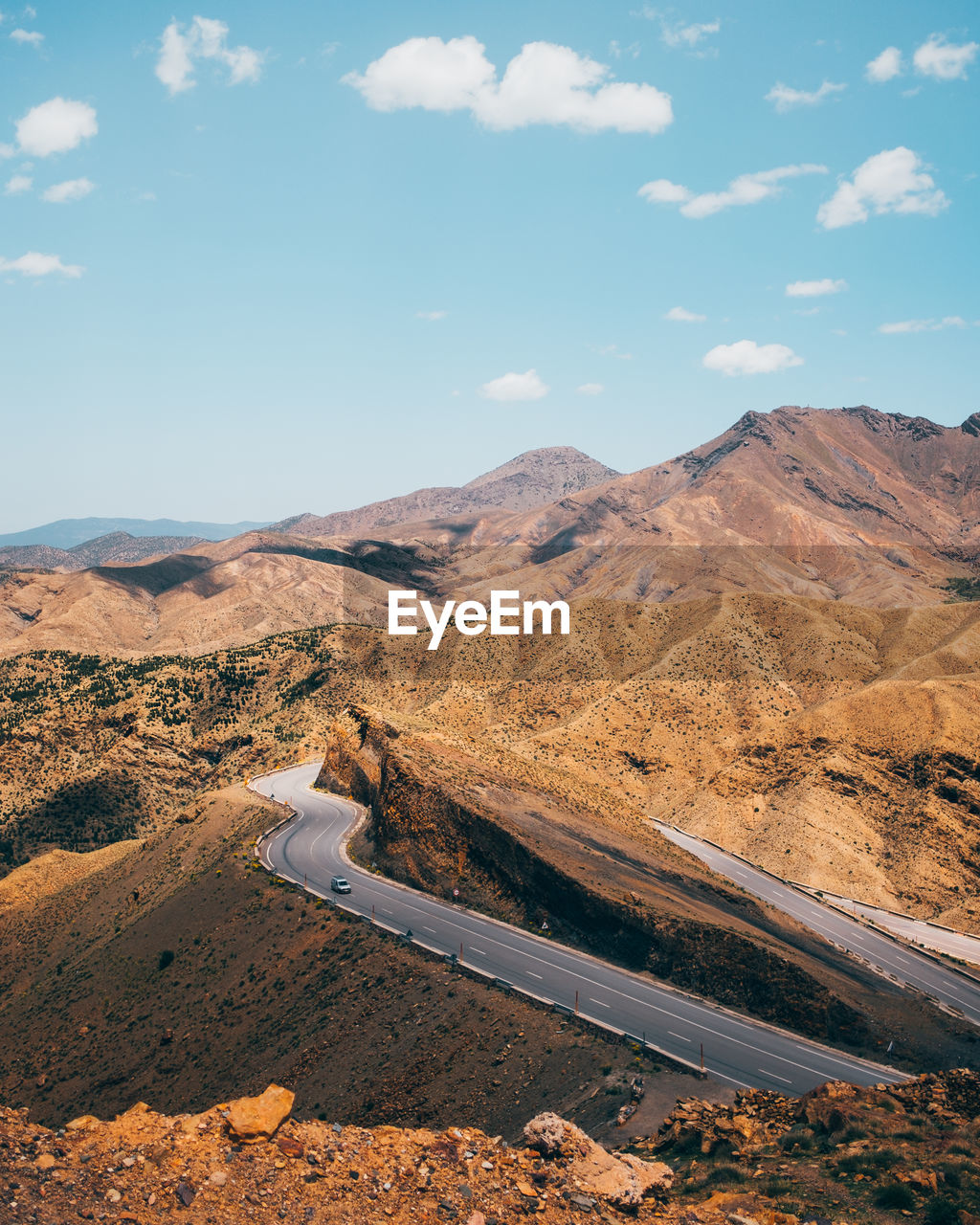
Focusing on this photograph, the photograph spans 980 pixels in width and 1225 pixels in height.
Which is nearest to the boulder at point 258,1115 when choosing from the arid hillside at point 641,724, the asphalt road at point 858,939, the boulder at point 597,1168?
the boulder at point 597,1168

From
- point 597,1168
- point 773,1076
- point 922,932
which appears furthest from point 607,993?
point 922,932

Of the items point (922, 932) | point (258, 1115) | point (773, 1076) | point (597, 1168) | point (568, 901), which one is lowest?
point (922, 932)

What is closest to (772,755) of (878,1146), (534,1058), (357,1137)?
(534,1058)

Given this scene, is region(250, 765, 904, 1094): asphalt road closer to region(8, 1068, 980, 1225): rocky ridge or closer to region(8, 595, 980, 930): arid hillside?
region(8, 1068, 980, 1225): rocky ridge

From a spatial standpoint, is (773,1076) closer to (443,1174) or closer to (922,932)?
(443,1174)

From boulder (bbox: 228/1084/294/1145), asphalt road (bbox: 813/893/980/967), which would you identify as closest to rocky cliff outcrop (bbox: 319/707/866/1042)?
boulder (bbox: 228/1084/294/1145)
